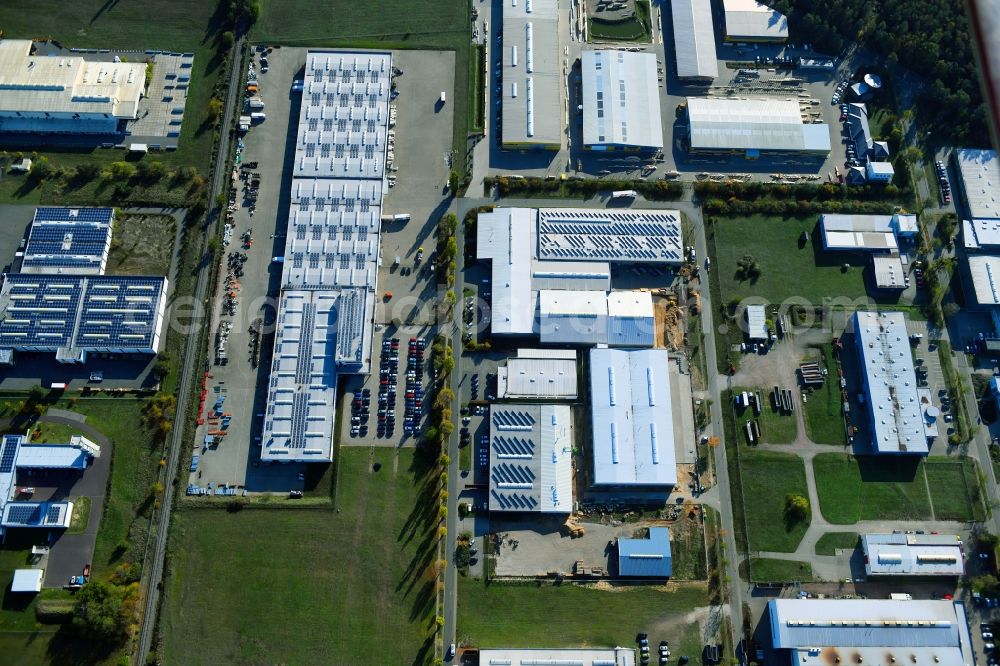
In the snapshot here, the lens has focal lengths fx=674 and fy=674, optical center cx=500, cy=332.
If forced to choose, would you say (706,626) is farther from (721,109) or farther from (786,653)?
(721,109)

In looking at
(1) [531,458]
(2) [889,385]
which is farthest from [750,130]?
(1) [531,458]

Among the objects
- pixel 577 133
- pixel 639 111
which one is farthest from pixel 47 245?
pixel 639 111

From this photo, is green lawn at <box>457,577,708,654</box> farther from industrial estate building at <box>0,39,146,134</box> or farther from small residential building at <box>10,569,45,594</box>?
industrial estate building at <box>0,39,146,134</box>

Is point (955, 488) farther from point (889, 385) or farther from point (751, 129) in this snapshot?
point (751, 129)

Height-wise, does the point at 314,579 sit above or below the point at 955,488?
below

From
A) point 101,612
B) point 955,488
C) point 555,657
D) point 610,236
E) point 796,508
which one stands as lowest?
point 555,657

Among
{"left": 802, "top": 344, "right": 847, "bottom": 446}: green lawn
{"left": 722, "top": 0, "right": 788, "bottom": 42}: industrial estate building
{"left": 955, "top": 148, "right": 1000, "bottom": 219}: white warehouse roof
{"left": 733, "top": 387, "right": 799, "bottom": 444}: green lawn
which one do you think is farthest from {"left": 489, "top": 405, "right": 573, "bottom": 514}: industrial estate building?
{"left": 955, "top": 148, "right": 1000, "bottom": 219}: white warehouse roof

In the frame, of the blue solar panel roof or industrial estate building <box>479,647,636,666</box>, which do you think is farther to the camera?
the blue solar panel roof
